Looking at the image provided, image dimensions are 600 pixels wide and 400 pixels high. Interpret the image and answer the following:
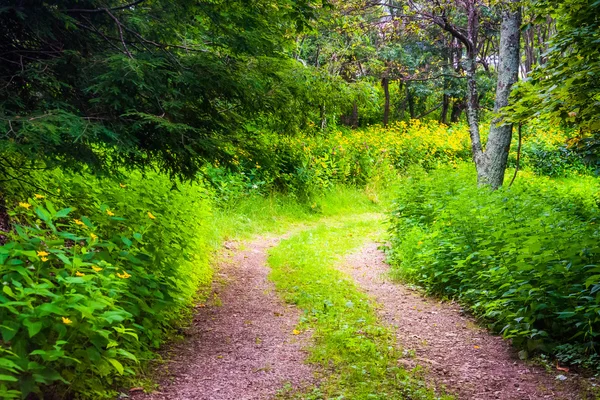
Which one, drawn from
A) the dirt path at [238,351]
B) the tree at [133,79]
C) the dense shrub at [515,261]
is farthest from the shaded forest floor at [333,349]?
the tree at [133,79]

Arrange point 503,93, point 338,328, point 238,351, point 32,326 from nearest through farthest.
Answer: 1. point 32,326
2. point 238,351
3. point 338,328
4. point 503,93

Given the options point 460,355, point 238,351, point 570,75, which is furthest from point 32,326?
point 570,75

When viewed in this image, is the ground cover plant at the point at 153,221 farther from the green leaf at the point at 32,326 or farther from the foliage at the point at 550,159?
the foliage at the point at 550,159

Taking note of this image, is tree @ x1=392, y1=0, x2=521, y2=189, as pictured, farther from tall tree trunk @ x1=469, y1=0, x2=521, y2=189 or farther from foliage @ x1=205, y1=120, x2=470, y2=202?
foliage @ x1=205, y1=120, x2=470, y2=202

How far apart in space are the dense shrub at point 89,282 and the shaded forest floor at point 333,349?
1.44 feet

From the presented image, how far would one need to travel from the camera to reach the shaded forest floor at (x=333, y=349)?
3.69m

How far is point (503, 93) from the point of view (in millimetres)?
8352

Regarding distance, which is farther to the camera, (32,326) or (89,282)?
(89,282)

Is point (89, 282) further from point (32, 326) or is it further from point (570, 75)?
point (570, 75)

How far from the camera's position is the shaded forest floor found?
12.1 feet

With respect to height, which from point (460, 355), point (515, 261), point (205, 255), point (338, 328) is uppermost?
point (515, 261)

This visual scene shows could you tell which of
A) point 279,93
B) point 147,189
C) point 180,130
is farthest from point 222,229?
point 180,130

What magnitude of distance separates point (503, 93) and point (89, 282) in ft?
25.3

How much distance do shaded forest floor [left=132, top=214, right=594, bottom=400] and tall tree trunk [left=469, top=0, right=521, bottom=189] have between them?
300 cm
